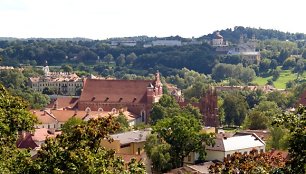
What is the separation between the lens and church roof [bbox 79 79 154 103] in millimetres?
84125

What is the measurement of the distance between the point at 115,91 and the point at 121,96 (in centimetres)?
125

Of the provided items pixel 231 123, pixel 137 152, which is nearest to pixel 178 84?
pixel 231 123

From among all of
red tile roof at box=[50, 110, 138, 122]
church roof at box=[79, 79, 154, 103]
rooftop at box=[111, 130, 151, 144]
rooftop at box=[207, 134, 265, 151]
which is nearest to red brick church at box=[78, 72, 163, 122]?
church roof at box=[79, 79, 154, 103]

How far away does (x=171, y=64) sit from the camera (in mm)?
175000

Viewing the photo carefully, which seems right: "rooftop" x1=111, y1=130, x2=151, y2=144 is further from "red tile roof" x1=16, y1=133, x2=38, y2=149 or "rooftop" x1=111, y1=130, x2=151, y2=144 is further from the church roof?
the church roof

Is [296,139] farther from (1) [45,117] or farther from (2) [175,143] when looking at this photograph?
(1) [45,117]

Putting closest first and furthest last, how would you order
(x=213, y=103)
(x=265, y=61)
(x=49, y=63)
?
(x=213, y=103), (x=265, y=61), (x=49, y=63)

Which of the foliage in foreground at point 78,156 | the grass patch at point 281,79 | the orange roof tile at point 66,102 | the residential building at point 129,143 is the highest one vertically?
the foliage in foreground at point 78,156

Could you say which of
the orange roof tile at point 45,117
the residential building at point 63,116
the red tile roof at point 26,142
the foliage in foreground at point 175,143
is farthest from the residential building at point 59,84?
the foliage in foreground at point 175,143

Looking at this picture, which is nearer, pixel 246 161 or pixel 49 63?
pixel 246 161

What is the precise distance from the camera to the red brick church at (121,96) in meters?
83.2

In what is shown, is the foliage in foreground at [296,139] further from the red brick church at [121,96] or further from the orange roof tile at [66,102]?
the orange roof tile at [66,102]

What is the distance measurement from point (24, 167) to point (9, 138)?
2972 millimetres

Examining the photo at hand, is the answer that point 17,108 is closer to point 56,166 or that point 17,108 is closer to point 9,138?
point 9,138
